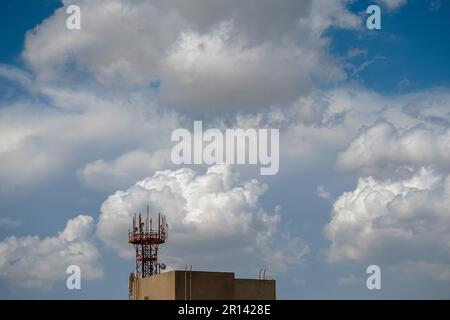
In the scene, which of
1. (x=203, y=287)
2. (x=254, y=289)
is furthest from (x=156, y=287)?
(x=254, y=289)

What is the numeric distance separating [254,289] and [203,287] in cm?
491

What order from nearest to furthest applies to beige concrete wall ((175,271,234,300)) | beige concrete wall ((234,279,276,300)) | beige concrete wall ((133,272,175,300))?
beige concrete wall ((175,271,234,300)) → beige concrete wall ((133,272,175,300)) → beige concrete wall ((234,279,276,300))

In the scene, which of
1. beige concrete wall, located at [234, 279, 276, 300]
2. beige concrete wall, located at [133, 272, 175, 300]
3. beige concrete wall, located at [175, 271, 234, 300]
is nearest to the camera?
beige concrete wall, located at [175, 271, 234, 300]

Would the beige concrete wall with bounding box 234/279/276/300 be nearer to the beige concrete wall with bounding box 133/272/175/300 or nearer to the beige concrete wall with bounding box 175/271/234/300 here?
the beige concrete wall with bounding box 175/271/234/300

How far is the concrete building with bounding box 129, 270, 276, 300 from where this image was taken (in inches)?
2030

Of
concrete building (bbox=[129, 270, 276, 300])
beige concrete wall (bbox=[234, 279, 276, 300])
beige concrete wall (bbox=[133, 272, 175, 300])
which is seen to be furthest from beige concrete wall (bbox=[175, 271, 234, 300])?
beige concrete wall (bbox=[234, 279, 276, 300])

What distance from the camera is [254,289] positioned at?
2178 inches

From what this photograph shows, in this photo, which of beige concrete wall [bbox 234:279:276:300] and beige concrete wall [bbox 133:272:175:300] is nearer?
beige concrete wall [bbox 133:272:175:300]

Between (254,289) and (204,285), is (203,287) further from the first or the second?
(254,289)
